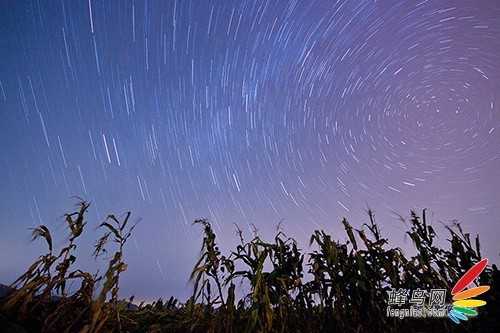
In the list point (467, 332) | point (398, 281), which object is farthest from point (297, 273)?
point (467, 332)

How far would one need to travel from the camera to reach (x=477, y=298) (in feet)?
13.9

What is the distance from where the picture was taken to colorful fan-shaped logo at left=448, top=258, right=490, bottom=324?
4.04 metres

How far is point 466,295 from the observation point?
4266 mm

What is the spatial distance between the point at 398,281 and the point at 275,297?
1.88 meters

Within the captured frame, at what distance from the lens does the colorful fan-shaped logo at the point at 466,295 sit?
404 cm

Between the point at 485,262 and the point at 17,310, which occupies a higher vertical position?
the point at 485,262

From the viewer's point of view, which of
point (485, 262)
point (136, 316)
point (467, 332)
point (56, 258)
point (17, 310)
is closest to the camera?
point (17, 310)

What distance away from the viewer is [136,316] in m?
4.46

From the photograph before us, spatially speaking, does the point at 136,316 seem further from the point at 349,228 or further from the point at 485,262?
the point at 485,262

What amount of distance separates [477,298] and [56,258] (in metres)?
5.31

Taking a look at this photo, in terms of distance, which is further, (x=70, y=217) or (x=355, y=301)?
(x=355, y=301)

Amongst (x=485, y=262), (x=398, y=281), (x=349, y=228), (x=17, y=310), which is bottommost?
(x=17, y=310)

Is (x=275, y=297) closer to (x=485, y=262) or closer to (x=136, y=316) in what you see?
(x=136, y=316)

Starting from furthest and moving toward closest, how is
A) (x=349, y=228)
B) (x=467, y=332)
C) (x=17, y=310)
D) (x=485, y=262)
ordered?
1. (x=349, y=228)
2. (x=485, y=262)
3. (x=467, y=332)
4. (x=17, y=310)
